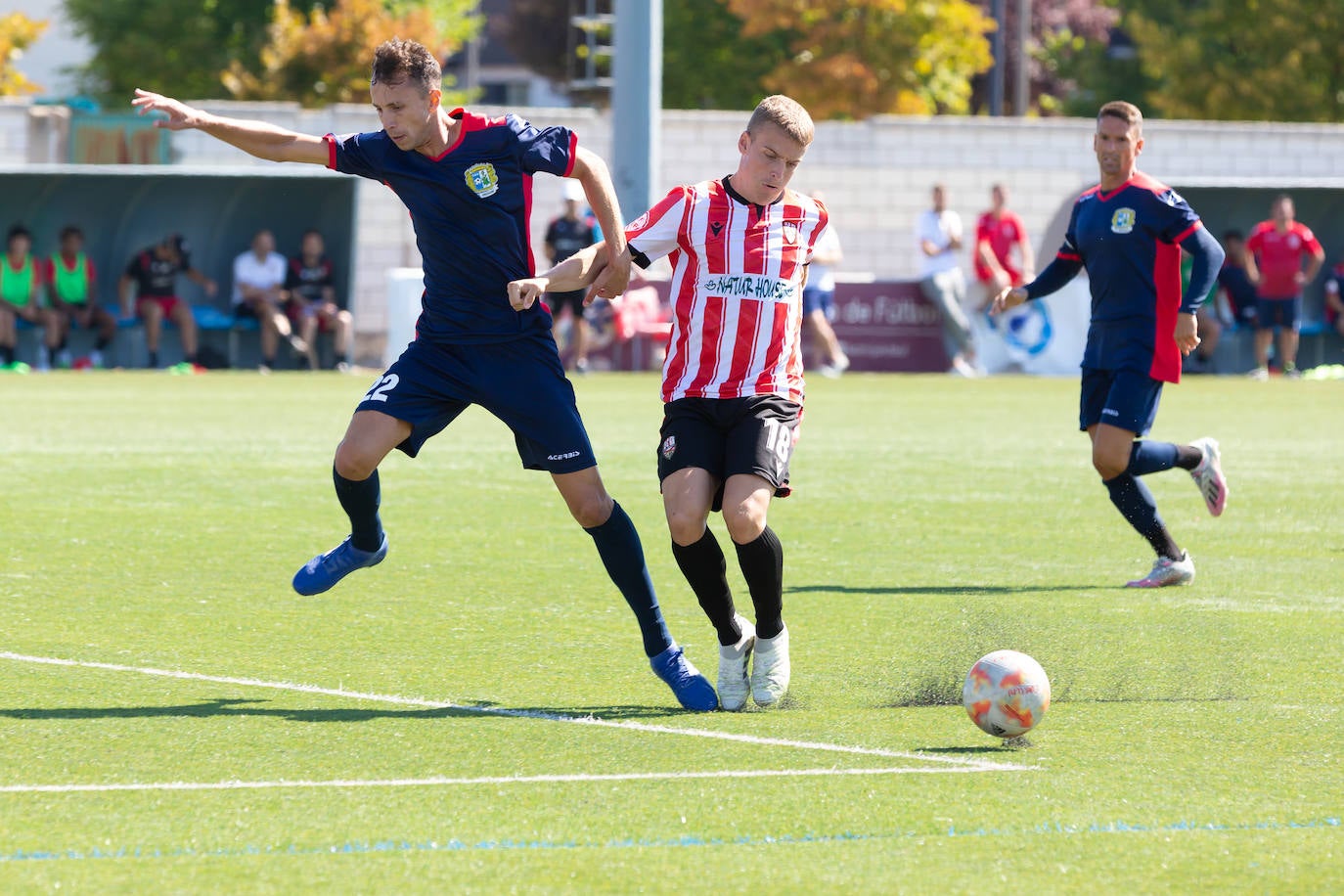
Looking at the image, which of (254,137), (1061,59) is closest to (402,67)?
(254,137)

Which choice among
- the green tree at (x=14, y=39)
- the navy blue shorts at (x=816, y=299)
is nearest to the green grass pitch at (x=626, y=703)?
the navy blue shorts at (x=816, y=299)

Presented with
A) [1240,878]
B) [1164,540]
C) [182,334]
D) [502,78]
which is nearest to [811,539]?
[1164,540]

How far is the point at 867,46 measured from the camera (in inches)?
1629

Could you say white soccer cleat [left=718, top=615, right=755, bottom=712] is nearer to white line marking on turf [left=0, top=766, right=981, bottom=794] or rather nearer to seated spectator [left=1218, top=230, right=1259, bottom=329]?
white line marking on turf [left=0, top=766, right=981, bottom=794]

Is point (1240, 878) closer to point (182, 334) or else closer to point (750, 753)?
point (750, 753)

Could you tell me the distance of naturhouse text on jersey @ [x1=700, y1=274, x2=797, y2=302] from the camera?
605cm

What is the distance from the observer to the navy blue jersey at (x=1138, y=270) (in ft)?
28.2

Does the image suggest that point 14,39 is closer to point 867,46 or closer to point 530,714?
point 867,46

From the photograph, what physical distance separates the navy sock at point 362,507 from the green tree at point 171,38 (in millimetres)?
36650

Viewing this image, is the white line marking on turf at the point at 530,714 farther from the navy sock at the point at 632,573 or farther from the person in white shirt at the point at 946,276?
the person in white shirt at the point at 946,276

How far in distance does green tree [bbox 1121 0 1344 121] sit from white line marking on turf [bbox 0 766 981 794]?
34437 millimetres

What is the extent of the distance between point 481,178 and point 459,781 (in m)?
2.13

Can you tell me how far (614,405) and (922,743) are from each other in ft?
43.8

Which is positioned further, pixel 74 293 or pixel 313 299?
pixel 313 299
